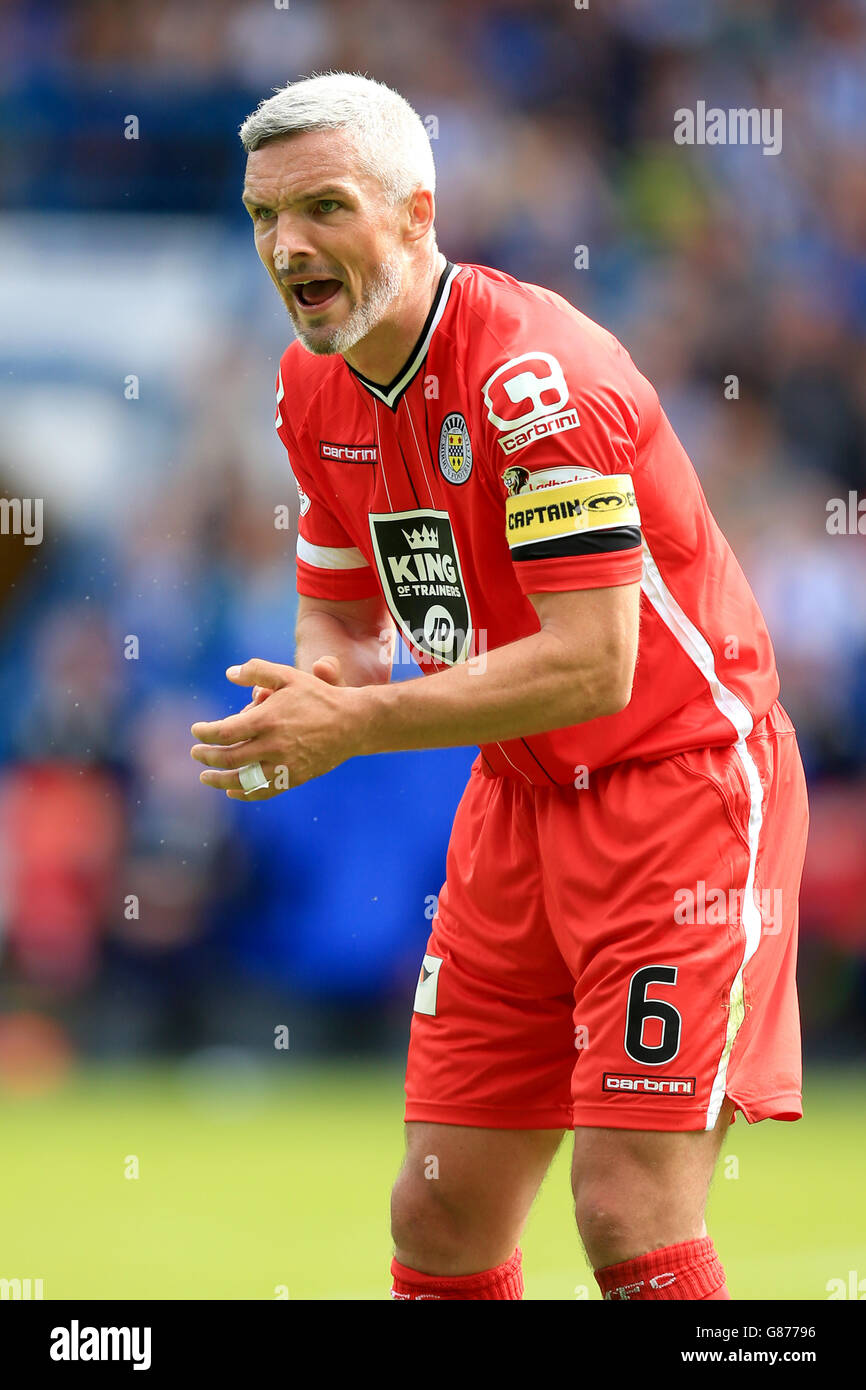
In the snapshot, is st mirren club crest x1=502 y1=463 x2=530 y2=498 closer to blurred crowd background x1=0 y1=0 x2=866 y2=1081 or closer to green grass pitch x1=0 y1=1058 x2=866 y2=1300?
green grass pitch x1=0 y1=1058 x2=866 y2=1300

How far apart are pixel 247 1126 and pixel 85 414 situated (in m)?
3.07

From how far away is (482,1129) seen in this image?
3031mm

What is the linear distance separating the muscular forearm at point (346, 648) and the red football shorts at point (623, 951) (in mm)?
359

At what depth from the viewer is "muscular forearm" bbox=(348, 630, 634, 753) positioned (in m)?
2.58

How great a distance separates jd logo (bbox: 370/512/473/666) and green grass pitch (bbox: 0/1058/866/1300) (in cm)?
176

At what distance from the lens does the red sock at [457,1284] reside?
3031 millimetres

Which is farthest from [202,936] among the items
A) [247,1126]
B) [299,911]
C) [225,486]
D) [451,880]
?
[451,880]

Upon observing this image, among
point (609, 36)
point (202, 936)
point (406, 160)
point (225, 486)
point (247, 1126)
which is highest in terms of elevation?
point (609, 36)

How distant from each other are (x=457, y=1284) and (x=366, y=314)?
1.66m

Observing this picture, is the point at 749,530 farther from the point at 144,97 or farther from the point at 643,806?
the point at 643,806

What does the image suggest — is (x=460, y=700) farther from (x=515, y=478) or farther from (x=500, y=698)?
(x=515, y=478)

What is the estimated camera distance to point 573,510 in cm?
258

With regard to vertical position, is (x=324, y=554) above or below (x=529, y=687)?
above

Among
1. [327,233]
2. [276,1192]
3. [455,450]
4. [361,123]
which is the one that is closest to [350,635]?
[455,450]
